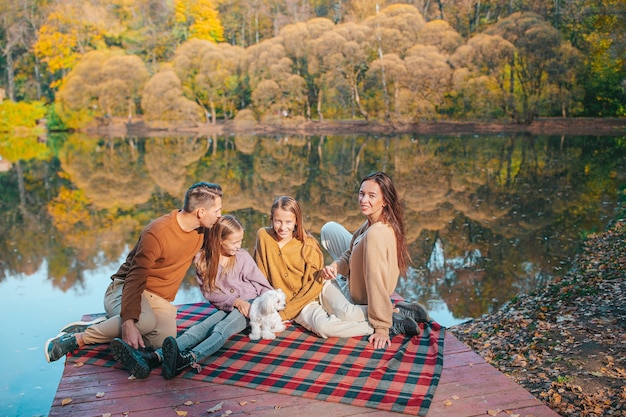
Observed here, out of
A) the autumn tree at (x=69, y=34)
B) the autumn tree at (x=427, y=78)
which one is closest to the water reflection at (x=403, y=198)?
the autumn tree at (x=427, y=78)

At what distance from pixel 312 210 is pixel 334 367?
301 inches

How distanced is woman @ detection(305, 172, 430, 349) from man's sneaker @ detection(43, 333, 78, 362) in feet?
5.17

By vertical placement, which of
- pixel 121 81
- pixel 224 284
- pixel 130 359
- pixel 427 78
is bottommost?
pixel 130 359

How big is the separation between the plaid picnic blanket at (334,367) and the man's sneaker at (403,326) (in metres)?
0.04

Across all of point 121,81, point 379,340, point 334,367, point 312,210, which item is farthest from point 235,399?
point 121,81

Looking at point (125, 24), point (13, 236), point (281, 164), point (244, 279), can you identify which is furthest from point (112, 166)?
point (125, 24)

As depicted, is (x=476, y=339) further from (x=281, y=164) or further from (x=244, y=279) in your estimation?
(x=281, y=164)

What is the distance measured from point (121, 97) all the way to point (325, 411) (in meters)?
36.5

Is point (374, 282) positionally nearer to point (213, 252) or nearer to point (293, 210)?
point (293, 210)

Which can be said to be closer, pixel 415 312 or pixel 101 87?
pixel 415 312

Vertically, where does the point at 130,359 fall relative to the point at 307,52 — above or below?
below

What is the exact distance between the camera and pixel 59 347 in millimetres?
3529

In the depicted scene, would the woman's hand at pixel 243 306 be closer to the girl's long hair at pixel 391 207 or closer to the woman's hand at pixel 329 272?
the woman's hand at pixel 329 272

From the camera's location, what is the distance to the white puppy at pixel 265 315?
3.74 meters
